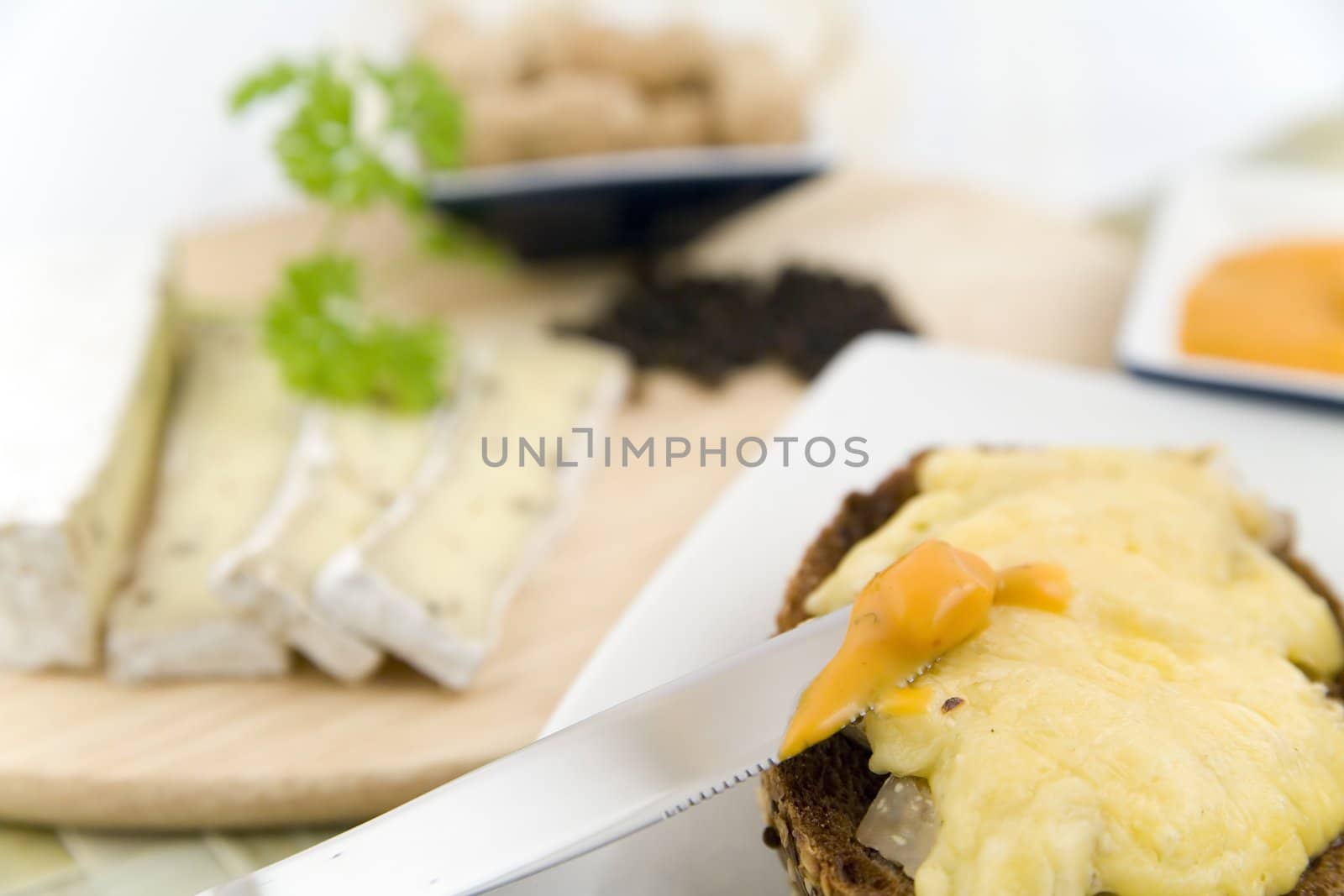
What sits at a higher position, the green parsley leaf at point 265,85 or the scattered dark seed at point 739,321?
the green parsley leaf at point 265,85

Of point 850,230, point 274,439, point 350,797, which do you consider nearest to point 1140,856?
point 350,797

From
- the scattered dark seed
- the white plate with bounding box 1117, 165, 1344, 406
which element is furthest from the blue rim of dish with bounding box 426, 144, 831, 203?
the white plate with bounding box 1117, 165, 1344, 406

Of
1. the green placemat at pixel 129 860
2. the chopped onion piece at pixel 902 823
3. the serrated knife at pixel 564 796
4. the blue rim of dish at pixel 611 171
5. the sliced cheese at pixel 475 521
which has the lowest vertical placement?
the green placemat at pixel 129 860

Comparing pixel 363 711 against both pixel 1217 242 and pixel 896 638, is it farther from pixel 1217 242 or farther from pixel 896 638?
pixel 1217 242

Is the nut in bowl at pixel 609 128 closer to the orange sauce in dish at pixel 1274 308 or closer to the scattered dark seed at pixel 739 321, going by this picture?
the scattered dark seed at pixel 739 321

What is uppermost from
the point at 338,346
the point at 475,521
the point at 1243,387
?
the point at 338,346

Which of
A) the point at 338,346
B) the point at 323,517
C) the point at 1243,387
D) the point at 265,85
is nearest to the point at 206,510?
the point at 323,517

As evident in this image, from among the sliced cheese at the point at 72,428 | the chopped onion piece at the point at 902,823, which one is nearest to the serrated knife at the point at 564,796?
the chopped onion piece at the point at 902,823
